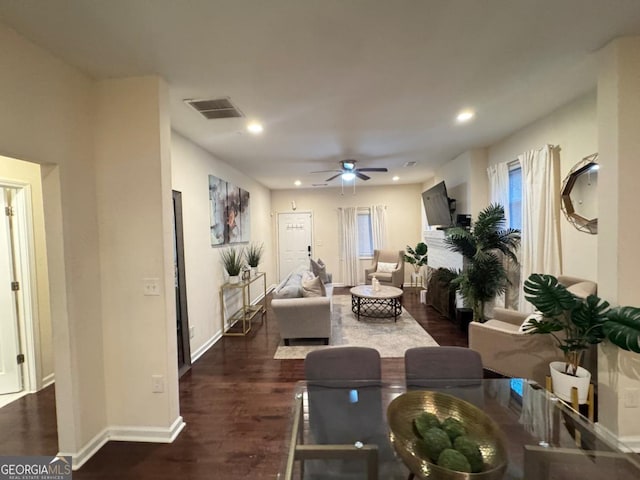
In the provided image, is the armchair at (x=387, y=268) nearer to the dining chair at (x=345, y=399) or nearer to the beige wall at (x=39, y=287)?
the dining chair at (x=345, y=399)

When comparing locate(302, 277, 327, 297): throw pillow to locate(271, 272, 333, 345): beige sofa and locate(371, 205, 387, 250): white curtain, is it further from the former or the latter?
locate(371, 205, 387, 250): white curtain

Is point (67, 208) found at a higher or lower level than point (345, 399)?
higher

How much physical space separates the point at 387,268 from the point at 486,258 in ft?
9.89

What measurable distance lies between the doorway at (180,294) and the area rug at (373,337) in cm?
105

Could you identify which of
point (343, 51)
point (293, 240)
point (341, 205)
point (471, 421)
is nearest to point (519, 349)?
point (471, 421)

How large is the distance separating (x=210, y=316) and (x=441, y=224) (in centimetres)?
420

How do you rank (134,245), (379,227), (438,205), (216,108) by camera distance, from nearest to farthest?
(134,245), (216,108), (438,205), (379,227)

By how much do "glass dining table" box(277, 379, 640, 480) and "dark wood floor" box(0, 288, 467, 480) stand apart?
0.21 meters

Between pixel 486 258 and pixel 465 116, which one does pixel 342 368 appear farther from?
pixel 465 116

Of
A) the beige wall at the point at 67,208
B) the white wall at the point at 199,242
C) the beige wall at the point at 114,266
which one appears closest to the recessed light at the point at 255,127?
the white wall at the point at 199,242

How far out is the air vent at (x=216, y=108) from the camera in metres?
2.38

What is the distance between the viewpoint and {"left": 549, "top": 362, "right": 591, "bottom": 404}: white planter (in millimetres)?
1947

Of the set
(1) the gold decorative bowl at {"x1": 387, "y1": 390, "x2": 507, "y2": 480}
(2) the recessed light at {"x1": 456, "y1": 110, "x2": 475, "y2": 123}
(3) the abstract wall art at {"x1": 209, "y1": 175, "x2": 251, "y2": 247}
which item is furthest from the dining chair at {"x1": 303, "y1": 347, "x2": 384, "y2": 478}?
(3) the abstract wall art at {"x1": 209, "y1": 175, "x2": 251, "y2": 247}

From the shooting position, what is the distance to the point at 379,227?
7.16 metres
